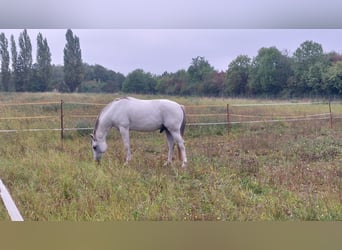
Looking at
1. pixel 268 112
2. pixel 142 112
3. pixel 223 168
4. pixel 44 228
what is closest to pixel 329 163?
pixel 268 112

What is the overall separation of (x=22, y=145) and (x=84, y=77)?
0.64 meters

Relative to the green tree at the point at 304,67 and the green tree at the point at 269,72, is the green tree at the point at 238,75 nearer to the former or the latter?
the green tree at the point at 269,72

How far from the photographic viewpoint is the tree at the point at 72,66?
1.61 metres

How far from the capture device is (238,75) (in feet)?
5.80

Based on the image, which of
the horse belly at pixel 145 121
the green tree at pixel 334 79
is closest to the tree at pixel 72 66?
the horse belly at pixel 145 121

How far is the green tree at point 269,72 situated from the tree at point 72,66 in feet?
3.13

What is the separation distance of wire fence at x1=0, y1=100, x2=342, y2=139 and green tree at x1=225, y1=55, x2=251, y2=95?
0.18 m

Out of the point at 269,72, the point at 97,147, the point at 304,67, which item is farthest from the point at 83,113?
the point at 304,67

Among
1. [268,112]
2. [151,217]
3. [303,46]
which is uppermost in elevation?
[303,46]

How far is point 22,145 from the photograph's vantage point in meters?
1.91

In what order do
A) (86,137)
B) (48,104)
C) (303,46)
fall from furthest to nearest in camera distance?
(86,137) → (48,104) → (303,46)

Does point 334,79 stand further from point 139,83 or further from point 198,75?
point 139,83

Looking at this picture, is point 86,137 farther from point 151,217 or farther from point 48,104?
point 151,217

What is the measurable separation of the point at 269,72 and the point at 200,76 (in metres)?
0.40
